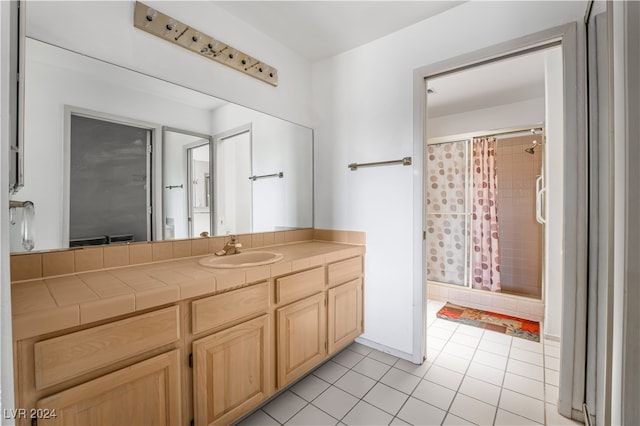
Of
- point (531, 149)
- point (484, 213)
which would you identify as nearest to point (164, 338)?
point (484, 213)

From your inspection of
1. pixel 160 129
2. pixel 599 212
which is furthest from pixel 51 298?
pixel 599 212

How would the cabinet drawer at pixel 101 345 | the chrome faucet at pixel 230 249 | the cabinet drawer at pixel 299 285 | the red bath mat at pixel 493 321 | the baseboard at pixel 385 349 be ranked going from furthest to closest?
1. the red bath mat at pixel 493 321
2. the baseboard at pixel 385 349
3. the chrome faucet at pixel 230 249
4. the cabinet drawer at pixel 299 285
5. the cabinet drawer at pixel 101 345

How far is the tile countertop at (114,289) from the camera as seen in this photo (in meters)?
0.85

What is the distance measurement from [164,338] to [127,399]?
0.22 m

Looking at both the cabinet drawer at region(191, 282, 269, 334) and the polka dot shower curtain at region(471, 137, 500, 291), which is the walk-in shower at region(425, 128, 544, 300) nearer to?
the polka dot shower curtain at region(471, 137, 500, 291)

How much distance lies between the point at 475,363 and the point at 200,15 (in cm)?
302

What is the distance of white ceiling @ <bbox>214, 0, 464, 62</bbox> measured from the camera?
6.02 feet

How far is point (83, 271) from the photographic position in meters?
1.34

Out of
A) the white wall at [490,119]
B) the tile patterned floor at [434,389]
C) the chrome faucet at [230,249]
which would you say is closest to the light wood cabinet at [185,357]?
the tile patterned floor at [434,389]

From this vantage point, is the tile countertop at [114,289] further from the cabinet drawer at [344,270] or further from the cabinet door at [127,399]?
the cabinet drawer at [344,270]

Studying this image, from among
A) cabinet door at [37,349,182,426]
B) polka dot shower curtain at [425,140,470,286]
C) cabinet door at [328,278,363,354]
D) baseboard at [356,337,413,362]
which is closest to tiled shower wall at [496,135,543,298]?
polka dot shower curtain at [425,140,470,286]

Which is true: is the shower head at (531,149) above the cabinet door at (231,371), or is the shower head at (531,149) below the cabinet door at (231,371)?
above

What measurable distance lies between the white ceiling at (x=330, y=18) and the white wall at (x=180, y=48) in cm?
11

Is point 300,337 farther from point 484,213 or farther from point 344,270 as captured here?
point 484,213
